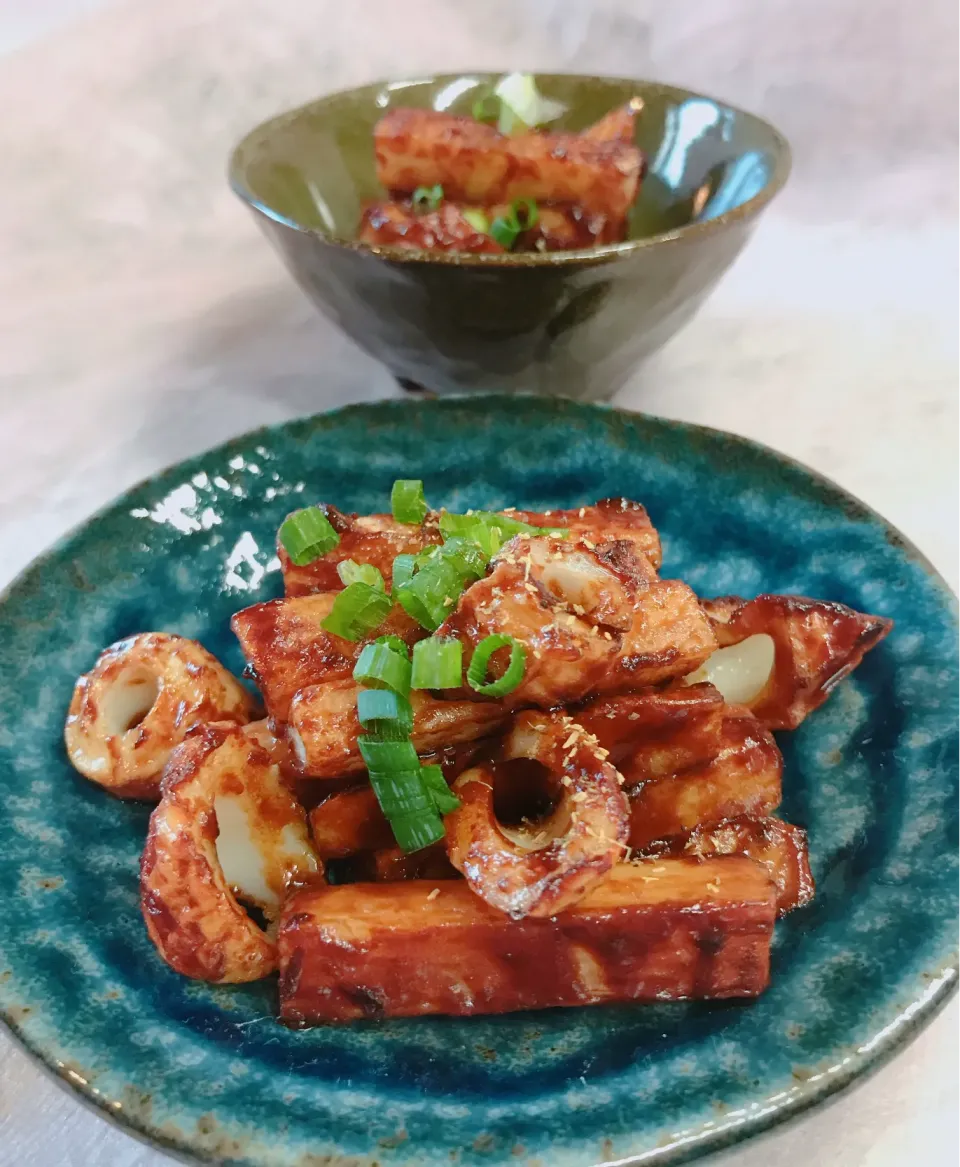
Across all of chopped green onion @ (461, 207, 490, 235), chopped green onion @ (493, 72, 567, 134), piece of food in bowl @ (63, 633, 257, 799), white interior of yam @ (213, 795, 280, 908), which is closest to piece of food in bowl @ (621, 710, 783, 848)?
white interior of yam @ (213, 795, 280, 908)

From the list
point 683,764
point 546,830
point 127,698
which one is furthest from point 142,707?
point 683,764

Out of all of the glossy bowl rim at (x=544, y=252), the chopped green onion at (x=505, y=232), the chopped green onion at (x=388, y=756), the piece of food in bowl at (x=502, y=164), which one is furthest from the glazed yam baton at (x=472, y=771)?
the piece of food in bowl at (x=502, y=164)

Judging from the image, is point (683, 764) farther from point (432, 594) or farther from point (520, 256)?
point (520, 256)

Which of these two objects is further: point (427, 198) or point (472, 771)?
point (427, 198)

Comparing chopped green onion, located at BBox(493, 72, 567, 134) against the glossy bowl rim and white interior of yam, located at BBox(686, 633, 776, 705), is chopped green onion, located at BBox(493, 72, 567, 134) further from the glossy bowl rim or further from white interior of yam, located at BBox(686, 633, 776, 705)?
white interior of yam, located at BBox(686, 633, 776, 705)

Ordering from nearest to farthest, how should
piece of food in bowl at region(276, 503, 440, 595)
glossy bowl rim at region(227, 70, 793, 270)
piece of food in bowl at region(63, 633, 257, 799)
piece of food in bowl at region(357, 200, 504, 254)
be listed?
piece of food in bowl at region(63, 633, 257, 799) < piece of food in bowl at region(276, 503, 440, 595) < glossy bowl rim at region(227, 70, 793, 270) < piece of food in bowl at region(357, 200, 504, 254)

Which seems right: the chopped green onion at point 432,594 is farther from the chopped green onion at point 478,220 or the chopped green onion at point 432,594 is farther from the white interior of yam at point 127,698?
the chopped green onion at point 478,220
